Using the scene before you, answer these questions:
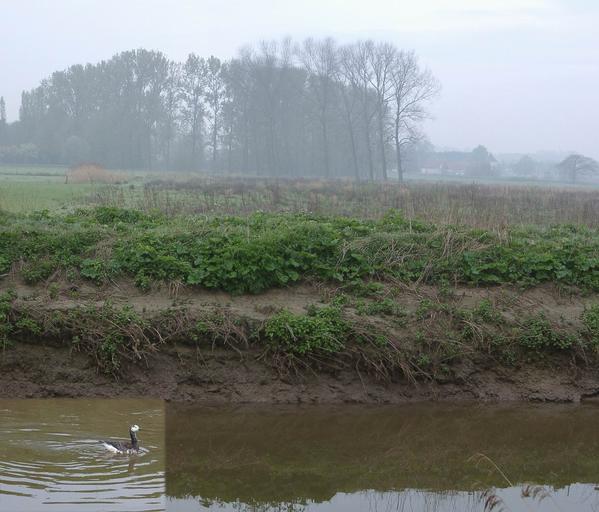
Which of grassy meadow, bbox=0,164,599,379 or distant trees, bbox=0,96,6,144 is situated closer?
grassy meadow, bbox=0,164,599,379

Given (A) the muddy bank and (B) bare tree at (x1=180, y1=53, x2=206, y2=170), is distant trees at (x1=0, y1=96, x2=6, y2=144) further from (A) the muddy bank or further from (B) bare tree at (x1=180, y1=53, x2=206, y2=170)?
(A) the muddy bank

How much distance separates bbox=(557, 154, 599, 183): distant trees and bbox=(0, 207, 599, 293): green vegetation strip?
66378 mm

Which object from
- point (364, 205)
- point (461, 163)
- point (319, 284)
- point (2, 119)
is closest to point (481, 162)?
point (461, 163)

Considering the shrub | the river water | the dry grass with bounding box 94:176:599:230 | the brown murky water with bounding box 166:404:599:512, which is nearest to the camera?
the river water

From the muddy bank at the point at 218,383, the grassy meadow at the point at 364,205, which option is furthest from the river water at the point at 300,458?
the grassy meadow at the point at 364,205

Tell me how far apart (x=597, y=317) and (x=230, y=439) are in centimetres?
625

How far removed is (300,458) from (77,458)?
247 cm

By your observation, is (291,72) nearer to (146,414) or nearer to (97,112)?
(97,112)

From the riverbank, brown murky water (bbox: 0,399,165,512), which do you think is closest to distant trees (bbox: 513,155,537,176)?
the riverbank

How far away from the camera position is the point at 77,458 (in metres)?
8.23

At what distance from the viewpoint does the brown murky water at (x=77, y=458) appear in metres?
7.16

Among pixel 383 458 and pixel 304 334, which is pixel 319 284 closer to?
pixel 304 334

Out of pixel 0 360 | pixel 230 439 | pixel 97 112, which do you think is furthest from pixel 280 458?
pixel 97 112

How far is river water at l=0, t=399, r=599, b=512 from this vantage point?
24.7ft
